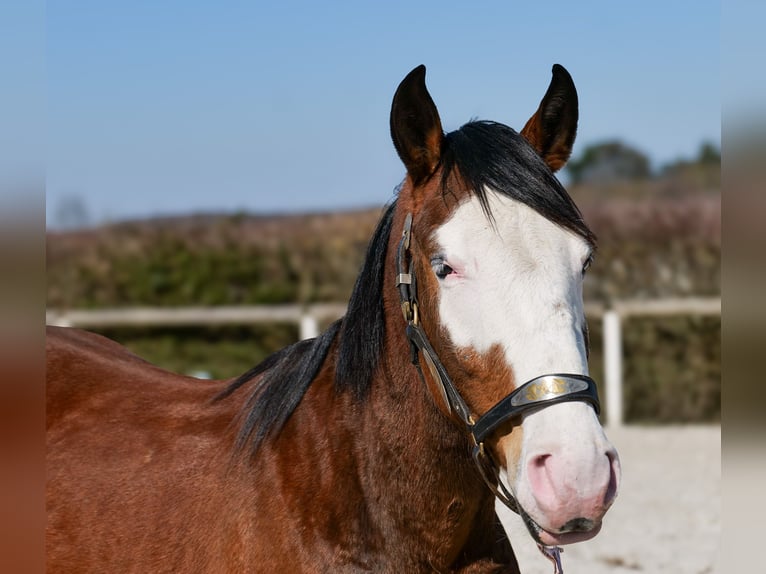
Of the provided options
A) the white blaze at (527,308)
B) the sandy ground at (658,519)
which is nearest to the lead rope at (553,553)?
the sandy ground at (658,519)

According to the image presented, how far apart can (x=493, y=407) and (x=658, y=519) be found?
419 cm

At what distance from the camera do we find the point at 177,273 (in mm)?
11914

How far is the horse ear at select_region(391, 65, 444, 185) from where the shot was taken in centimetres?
253

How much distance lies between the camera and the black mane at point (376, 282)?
7.73ft

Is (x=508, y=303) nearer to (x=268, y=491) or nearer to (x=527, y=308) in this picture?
(x=527, y=308)

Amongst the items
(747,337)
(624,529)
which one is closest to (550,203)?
(747,337)

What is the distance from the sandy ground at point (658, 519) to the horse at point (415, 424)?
13.9 inches

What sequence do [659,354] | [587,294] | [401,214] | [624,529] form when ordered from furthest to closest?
[587,294] < [659,354] < [624,529] < [401,214]

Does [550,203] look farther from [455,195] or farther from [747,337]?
[747,337]

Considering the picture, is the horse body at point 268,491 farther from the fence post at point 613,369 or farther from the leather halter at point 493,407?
the fence post at point 613,369

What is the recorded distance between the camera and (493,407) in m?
2.21

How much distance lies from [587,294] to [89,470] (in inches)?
361

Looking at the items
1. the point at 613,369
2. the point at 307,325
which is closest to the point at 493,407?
the point at 307,325

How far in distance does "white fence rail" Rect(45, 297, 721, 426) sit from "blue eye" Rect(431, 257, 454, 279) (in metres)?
7.39
